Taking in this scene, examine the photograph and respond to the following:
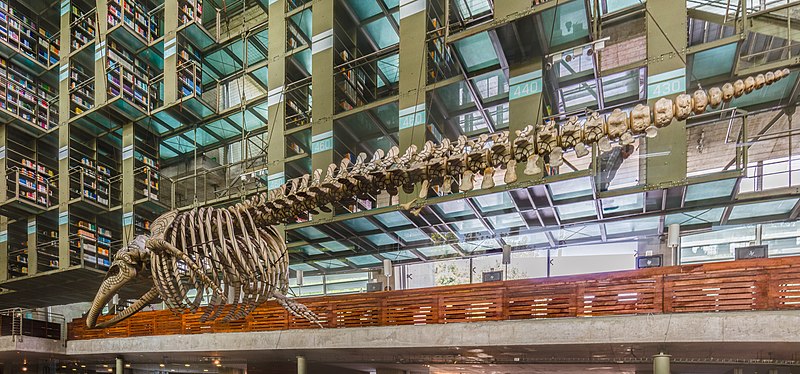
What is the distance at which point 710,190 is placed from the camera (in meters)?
7.36

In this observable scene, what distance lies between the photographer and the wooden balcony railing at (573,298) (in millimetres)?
5496

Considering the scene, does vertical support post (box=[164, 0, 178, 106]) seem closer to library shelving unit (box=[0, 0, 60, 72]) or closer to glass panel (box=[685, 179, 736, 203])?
library shelving unit (box=[0, 0, 60, 72])

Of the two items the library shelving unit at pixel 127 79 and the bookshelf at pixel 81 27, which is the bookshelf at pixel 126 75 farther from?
the bookshelf at pixel 81 27

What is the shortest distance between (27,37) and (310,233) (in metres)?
9.33

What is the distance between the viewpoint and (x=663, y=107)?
3441 mm

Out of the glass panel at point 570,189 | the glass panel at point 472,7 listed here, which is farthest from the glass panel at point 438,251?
the glass panel at point 472,7

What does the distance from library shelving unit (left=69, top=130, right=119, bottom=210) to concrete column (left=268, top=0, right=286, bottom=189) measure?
15.4 feet

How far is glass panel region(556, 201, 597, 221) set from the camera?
8.47 m

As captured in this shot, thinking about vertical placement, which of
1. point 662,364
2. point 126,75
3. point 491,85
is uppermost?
point 126,75

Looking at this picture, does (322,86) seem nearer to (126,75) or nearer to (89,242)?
(126,75)

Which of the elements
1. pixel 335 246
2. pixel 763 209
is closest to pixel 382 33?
pixel 335 246

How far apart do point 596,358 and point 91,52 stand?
1318 centimetres

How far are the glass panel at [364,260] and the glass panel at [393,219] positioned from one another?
0.75m

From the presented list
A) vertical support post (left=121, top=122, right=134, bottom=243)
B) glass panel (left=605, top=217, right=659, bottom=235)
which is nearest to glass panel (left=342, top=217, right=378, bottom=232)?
glass panel (left=605, top=217, right=659, bottom=235)
